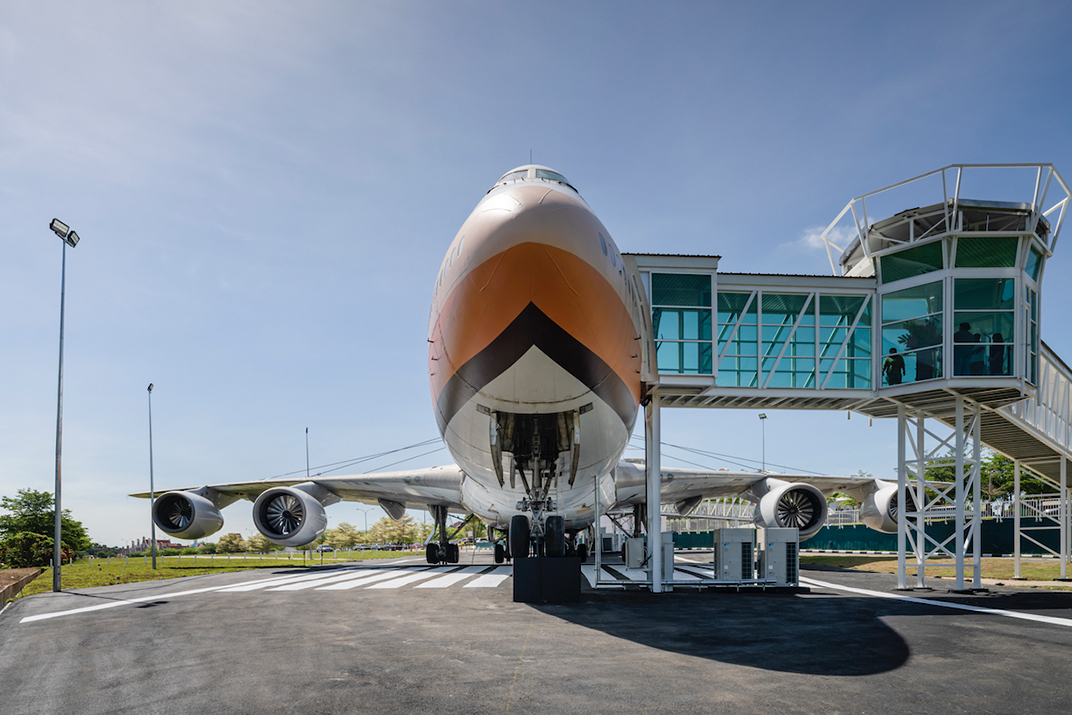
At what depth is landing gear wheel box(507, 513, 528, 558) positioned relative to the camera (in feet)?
42.3

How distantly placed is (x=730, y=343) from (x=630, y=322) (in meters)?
7.55

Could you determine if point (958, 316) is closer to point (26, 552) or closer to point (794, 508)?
point (794, 508)

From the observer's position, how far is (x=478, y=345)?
26.8 ft

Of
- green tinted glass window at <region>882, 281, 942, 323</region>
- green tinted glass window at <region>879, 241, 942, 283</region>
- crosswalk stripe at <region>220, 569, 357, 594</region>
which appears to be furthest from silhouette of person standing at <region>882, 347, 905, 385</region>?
crosswalk stripe at <region>220, 569, 357, 594</region>

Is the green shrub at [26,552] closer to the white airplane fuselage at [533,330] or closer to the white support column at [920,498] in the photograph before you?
the white airplane fuselage at [533,330]

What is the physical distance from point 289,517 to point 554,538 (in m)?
11.2

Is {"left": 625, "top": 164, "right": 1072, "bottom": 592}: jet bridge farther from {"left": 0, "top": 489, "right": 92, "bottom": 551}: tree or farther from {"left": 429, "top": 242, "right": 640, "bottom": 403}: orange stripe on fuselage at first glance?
{"left": 0, "top": 489, "right": 92, "bottom": 551}: tree

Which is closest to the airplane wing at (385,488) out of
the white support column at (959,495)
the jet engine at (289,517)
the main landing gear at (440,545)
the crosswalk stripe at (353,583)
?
the main landing gear at (440,545)

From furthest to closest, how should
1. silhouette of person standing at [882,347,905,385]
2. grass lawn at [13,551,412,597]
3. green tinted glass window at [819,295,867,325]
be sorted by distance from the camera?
grass lawn at [13,551,412,597] → green tinted glass window at [819,295,867,325] → silhouette of person standing at [882,347,905,385]

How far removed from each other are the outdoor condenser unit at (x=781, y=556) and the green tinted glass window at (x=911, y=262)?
6944 mm

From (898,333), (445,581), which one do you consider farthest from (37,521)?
(898,333)

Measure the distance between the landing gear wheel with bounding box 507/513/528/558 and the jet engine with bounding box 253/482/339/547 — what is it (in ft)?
30.5

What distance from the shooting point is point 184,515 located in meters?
21.2

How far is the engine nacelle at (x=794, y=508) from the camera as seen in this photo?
18.8 meters
